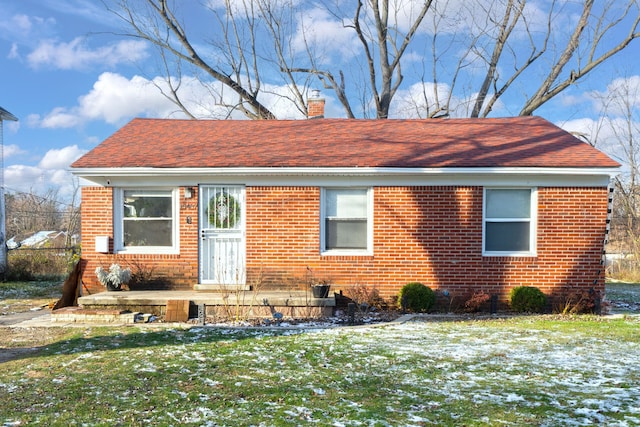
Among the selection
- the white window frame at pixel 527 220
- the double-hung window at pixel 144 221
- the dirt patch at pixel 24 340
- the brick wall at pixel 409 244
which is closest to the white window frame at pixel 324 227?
the brick wall at pixel 409 244

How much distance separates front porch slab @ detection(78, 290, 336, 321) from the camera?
30.0 ft

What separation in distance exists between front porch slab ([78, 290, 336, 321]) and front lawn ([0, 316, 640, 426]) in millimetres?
1153

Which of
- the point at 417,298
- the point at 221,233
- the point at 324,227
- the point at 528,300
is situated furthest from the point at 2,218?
the point at 528,300

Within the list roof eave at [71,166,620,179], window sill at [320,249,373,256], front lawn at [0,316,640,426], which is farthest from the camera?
window sill at [320,249,373,256]

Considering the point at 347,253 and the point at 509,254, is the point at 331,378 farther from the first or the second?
the point at 509,254

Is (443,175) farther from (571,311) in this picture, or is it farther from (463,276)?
(571,311)

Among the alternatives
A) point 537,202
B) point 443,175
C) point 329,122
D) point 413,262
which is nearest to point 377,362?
point 413,262

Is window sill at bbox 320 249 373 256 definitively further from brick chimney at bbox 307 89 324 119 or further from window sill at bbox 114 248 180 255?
brick chimney at bbox 307 89 324 119

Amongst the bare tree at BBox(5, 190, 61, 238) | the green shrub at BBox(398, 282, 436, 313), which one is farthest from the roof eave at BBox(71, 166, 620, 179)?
the bare tree at BBox(5, 190, 61, 238)

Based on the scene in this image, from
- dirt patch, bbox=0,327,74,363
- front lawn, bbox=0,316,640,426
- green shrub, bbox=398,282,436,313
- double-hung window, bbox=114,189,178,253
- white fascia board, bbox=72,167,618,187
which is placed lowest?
dirt patch, bbox=0,327,74,363

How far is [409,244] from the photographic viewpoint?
9969 mm

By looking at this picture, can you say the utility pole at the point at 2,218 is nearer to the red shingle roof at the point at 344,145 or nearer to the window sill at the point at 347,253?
the red shingle roof at the point at 344,145

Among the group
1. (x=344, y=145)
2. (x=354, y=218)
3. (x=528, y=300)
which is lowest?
(x=528, y=300)

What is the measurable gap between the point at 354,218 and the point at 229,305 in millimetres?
3097
